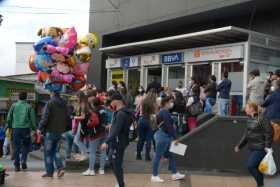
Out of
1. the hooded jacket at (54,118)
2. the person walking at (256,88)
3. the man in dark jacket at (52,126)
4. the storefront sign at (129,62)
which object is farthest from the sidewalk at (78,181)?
the storefront sign at (129,62)

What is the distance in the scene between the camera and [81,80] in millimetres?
17766

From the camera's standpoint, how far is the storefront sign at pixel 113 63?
22673mm

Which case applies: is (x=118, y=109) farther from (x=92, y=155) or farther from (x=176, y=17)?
(x=176, y=17)

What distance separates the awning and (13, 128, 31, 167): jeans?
7084 millimetres

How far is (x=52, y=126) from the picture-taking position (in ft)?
32.3

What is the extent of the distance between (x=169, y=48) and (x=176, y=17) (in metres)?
1.31

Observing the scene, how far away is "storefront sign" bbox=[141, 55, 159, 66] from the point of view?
19814mm

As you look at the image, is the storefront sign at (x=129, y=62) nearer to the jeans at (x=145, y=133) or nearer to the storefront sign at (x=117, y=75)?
the storefront sign at (x=117, y=75)

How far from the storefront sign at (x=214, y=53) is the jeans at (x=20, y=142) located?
7.64 metres

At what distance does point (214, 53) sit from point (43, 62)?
20.0 ft

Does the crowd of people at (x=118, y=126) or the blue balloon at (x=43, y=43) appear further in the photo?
the blue balloon at (x=43, y=43)

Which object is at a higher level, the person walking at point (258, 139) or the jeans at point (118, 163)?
the person walking at point (258, 139)

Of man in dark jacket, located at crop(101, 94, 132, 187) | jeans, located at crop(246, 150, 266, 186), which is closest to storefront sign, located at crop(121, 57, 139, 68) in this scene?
man in dark jacket, located at crop(101, 94, 132, 187)

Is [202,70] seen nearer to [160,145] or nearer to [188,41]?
[188,41]
